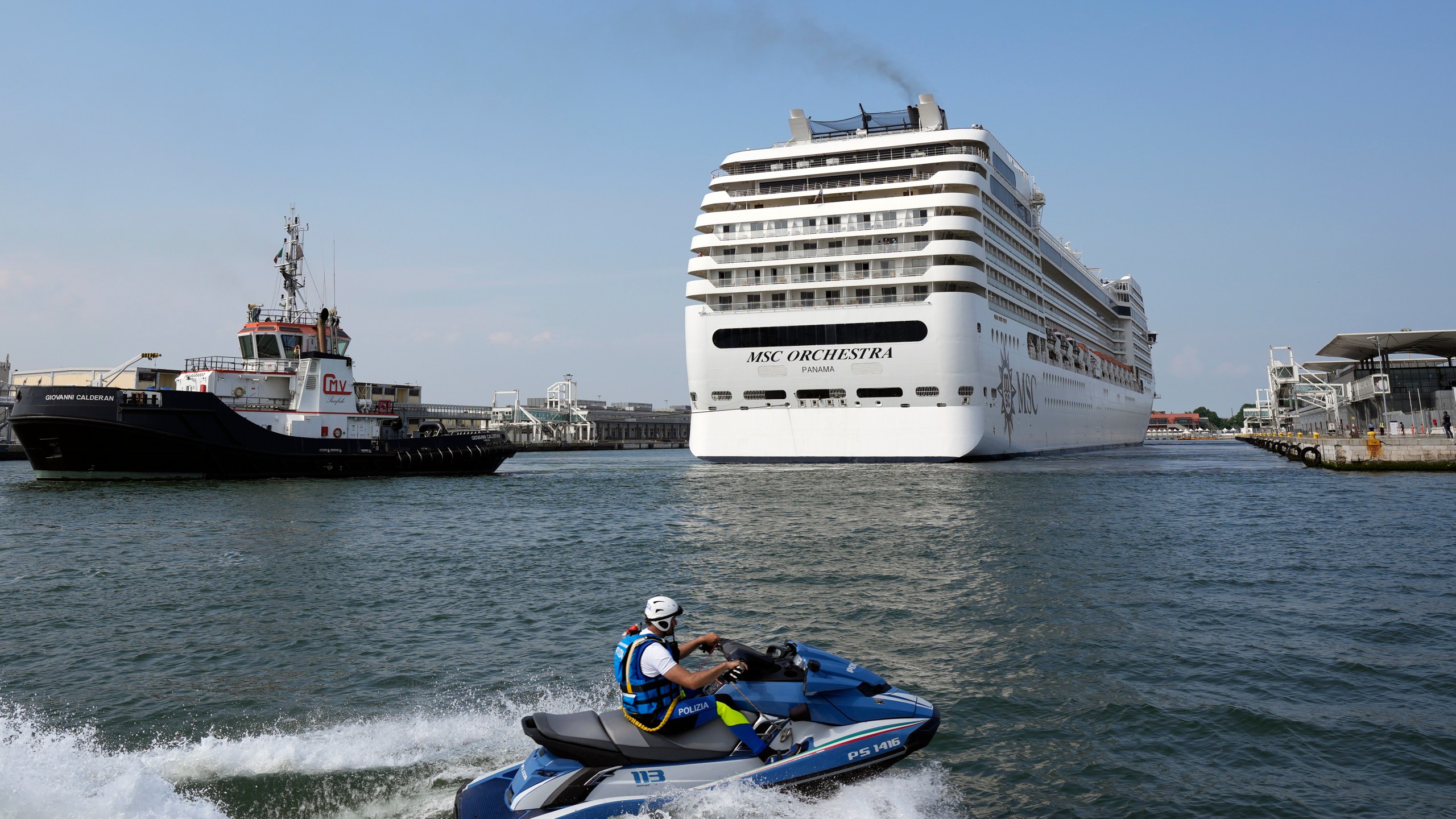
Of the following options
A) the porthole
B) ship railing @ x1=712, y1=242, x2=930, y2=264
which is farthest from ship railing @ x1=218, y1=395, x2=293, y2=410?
the porthole

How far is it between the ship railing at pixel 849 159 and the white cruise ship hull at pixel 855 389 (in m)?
10.3

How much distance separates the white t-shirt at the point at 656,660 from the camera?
6.25m

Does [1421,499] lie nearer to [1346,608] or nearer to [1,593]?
[1346,608]

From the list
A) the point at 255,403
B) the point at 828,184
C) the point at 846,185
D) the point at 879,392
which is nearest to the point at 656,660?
the point at 879,392

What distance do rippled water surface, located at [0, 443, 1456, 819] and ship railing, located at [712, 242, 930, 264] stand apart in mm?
20794

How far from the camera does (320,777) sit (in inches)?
287

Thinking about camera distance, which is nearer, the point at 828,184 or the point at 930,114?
the point at 828,184

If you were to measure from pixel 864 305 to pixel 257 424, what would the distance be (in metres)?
28.2

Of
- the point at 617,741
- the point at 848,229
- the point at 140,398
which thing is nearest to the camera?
the point at 617,741

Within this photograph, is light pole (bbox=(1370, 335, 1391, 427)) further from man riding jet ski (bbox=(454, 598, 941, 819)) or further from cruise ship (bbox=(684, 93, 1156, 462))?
man riding jet ski (bbox=(454, 598, 941, 819))

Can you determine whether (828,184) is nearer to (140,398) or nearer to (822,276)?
(822,276)

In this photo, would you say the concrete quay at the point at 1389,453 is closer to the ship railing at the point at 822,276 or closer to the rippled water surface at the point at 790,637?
the rippled water surface at the point at 790,637

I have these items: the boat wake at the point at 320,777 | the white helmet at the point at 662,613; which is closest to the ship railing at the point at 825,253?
the boat wake at the point at 320,777

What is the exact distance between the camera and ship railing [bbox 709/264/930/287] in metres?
43.0
